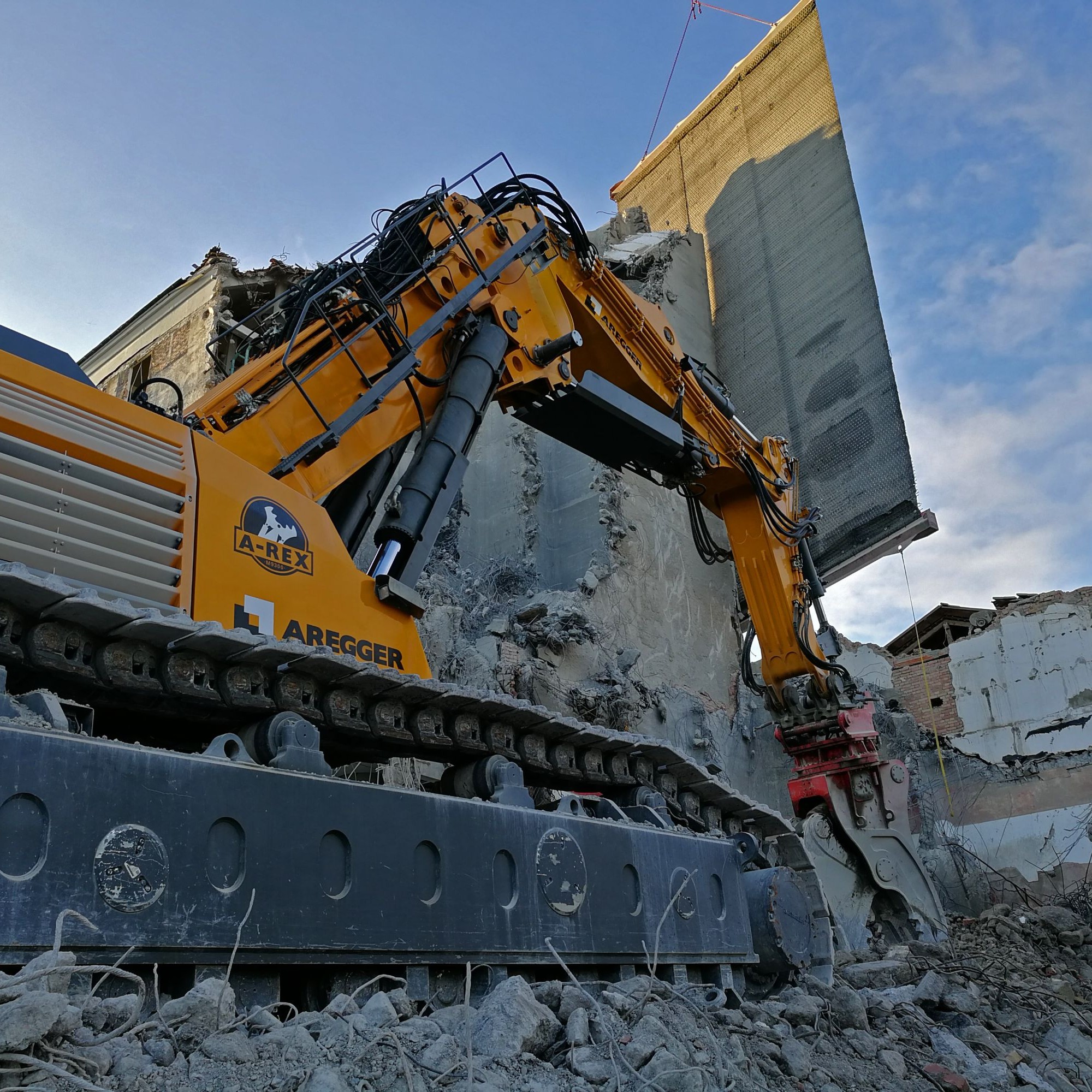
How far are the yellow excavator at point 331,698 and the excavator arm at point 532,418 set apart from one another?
0.9 inches

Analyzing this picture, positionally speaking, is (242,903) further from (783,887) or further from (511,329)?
(511,329)

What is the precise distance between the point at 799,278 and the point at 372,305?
1184cm

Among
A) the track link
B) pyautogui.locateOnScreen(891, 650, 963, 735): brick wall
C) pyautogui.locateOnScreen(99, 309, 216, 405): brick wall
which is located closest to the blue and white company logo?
the track link

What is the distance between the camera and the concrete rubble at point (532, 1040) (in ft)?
6.73

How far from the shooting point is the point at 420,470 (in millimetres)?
5180

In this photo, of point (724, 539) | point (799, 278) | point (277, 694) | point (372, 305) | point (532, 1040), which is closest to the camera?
point (532, 1040)

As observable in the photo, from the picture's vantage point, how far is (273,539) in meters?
4.06

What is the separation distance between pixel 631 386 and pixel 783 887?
153 inches

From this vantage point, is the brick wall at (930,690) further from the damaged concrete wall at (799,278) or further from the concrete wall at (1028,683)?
the damaged concrete wall at (799,278)

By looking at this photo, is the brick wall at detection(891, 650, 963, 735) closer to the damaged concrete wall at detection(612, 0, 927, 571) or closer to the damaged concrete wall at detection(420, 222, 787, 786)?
the damaged concrete wall at detection(420, 222, 787, 786)

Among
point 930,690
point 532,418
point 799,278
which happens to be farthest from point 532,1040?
point 930,690

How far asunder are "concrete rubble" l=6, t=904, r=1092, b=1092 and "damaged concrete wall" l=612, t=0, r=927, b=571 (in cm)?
960

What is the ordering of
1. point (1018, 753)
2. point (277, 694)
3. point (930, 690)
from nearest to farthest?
point (277, 694) < point (1018, 753) < point (930, 690)

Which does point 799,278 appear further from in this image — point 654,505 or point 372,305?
point 372,305
